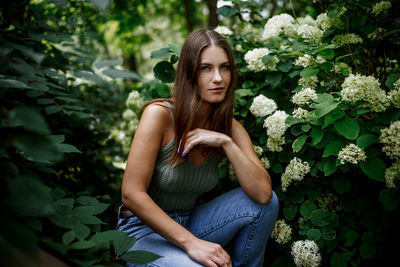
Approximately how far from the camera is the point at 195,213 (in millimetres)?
2047

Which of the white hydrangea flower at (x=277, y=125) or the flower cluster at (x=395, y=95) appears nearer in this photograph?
the flower cluster at (x=395, y=95)

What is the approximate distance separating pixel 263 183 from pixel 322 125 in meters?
0.48

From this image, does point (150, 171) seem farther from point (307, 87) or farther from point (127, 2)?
point (127, 2)

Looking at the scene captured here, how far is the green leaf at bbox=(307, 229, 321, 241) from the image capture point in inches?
70.7

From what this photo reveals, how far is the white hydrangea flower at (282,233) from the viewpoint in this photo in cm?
198

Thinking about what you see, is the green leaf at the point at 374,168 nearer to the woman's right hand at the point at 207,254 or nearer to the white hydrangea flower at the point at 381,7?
the woman's right hand at the point at 207,254

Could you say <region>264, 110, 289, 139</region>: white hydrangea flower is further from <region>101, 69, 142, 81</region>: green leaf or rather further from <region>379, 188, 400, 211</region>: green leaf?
<region>101, 69, 142, 81</region>: green leaf

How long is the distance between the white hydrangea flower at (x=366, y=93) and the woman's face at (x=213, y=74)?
707 millimetres

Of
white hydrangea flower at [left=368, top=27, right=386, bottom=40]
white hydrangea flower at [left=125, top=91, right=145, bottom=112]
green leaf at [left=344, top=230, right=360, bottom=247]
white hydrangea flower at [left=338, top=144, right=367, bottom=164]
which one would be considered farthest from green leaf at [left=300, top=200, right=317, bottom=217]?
white hydrangea flower at [left=125, top=91, right=145, bottom=112]

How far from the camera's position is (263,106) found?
208 cm

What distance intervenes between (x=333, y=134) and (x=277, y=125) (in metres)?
0.34

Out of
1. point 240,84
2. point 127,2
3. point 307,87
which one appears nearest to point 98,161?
point 240,84

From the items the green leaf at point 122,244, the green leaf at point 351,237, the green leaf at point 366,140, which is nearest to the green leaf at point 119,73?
the green leaf at point 122,244

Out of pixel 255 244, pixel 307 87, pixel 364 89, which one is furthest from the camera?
pixel 307 87
